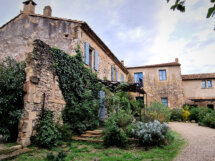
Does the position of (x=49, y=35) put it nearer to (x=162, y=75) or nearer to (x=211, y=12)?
(x=211, y=12)

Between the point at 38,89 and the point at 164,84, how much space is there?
15876 millimetres

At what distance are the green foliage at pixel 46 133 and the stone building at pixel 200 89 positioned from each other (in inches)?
661

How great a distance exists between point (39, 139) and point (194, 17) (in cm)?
523

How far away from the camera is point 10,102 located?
525cm

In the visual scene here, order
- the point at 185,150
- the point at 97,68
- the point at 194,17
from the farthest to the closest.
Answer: the point at 97,68, the point at 185,150, the point at 194,17

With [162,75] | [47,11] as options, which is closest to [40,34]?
[47,11]

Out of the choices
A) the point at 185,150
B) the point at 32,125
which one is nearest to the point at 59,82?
the point at 32,125

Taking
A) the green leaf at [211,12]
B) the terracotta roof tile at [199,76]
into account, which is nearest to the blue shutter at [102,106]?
the green leaf at [211,12]

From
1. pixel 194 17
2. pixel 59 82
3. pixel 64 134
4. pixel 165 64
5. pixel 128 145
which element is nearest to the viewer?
pixel 194 17

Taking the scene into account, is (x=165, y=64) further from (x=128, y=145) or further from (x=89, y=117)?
(x=128, y=145)

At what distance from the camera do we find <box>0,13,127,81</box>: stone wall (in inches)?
350

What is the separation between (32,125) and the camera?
5230 millimetres

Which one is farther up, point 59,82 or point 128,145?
point 59,82

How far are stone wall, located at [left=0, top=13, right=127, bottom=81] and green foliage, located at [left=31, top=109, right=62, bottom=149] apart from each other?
13.1 feet
